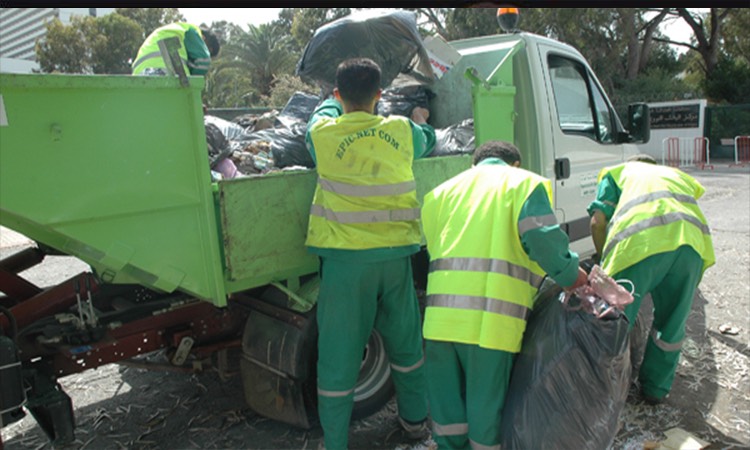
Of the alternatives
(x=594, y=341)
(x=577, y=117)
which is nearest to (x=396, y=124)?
(x=594, y=341)

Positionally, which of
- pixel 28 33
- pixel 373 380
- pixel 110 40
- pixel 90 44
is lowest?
pixel 373 380

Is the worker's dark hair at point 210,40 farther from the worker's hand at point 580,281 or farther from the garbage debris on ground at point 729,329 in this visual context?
the garbage debris on ground at point 729,329

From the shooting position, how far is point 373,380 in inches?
143

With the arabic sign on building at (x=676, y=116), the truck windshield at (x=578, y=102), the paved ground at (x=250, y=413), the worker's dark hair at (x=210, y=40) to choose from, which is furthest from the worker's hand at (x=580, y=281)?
the arabic sign on building at (x=676, y=116)

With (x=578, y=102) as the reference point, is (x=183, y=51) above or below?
above

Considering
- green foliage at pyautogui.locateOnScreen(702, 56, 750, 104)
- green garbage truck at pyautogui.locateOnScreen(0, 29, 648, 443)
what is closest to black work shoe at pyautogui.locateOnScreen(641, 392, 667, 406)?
green garbage truck at pyautogui.locateOnScreen(0, 29, 648, 443)

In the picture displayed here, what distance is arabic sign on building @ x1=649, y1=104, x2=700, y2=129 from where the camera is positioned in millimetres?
20047

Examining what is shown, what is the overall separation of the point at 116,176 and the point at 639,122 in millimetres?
4284

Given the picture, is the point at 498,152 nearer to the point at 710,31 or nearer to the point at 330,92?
the point at 330,92

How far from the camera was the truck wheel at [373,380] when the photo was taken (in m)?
3.59

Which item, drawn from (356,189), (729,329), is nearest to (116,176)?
(356,189)

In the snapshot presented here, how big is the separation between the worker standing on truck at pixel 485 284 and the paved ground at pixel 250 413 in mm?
943

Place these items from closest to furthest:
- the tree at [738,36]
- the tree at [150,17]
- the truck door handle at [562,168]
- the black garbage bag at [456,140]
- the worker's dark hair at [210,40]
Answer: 1. the black garbage bag at [456,140]
2. the truck door handle at [562,168]
3. the worker's dark hair at [210,40]
4. the tree at [738,36]
5. the tree at [150,17]
